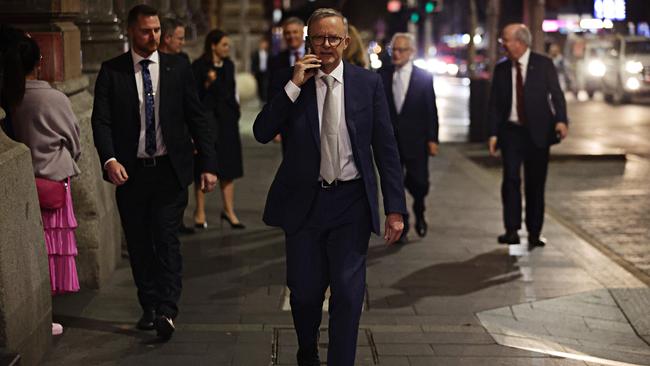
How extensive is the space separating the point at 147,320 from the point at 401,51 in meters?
3.89

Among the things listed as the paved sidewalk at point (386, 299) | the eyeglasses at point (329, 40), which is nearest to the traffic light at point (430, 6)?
the paved sidewalk at point (386, 299)

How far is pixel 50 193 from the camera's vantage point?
6.82m

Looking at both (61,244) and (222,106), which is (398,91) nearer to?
(222,106)

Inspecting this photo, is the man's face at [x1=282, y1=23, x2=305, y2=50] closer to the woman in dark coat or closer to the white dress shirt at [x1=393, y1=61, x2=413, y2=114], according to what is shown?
the woman in dark coat

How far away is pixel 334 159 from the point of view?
539cm

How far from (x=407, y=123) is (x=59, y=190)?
3828 mm

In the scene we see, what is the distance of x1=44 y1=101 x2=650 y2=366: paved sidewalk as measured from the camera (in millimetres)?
6398

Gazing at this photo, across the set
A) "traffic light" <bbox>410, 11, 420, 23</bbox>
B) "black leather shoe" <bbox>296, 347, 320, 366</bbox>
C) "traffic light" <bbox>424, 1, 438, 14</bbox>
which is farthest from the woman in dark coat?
"traffic light" <bbox>424, 1, 438, 14</bbox>

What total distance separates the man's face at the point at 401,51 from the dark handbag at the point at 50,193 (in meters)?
3.77

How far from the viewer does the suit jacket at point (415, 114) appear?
9.94 metres

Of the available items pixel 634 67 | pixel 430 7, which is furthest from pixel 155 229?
pixel 634 67

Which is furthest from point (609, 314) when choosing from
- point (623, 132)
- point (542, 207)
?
point (623, 132)

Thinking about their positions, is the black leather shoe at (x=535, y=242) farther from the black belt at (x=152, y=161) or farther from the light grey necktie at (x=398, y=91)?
the black belt at (x=152, y=161)

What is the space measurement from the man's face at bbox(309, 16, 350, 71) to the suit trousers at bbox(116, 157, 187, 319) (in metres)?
1.70
